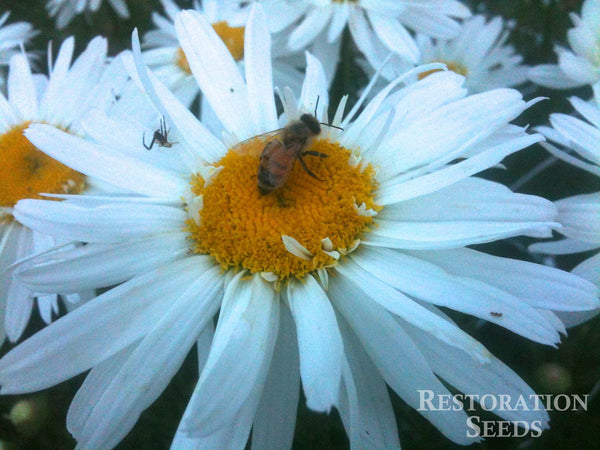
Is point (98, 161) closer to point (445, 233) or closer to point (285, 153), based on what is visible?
point (285, 153)

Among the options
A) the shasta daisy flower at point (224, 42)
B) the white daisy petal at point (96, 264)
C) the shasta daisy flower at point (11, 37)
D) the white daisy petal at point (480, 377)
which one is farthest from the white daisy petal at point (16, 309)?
the shasta daisy flower at point (11, 37)

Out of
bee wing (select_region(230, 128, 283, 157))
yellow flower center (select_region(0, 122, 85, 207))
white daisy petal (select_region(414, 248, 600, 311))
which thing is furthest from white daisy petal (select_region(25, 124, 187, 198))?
white daisy petal (select_region(414, 248, 600, 311))

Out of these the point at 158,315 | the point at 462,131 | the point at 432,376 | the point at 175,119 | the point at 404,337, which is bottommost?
the point at 432,376

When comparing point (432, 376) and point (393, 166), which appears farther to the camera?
point (393, 166)

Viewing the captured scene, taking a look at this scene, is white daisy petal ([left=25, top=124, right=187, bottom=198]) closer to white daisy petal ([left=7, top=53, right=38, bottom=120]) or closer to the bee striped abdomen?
the bee striped abdomen

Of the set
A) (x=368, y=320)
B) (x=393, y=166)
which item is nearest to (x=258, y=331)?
(x=368, y=320)

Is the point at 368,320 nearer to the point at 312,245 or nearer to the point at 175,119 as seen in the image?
the point at 312,245
